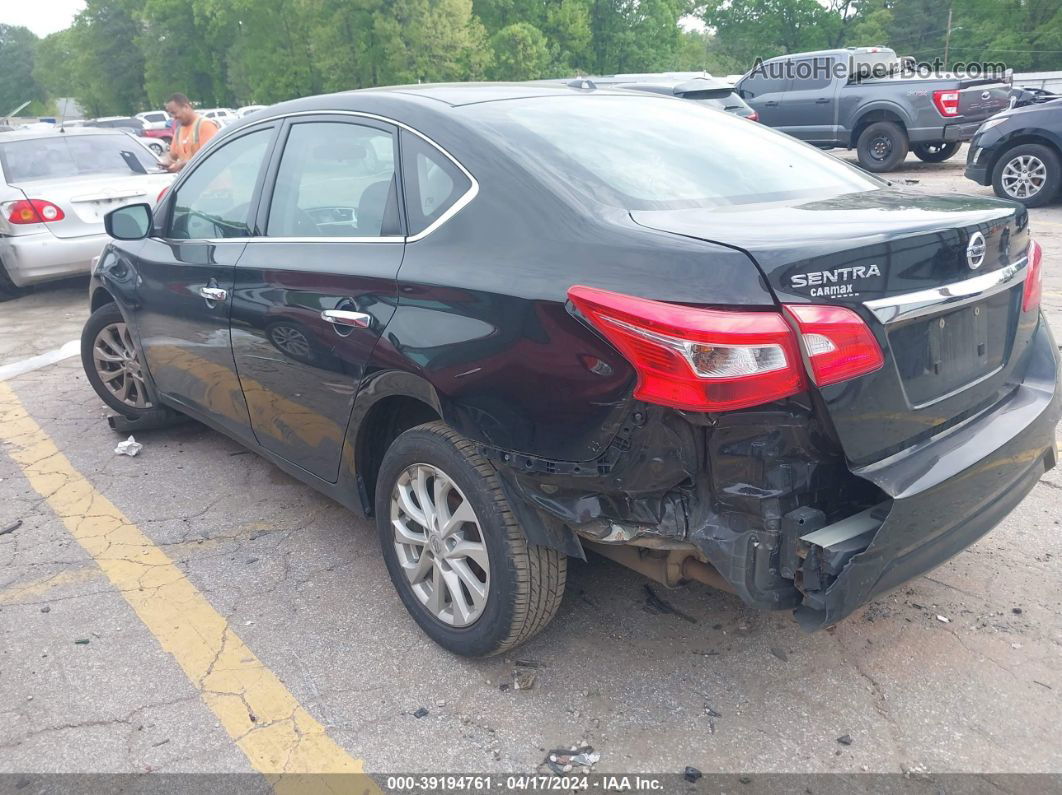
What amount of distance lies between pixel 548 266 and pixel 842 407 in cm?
81

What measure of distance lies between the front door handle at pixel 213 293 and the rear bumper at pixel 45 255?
17.2 ft

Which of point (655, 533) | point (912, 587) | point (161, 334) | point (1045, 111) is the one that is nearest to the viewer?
point (655, 533)

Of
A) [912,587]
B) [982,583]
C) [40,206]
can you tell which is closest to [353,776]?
[912,587]

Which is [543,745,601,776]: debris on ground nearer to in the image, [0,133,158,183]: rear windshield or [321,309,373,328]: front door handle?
[321,309,373,328]: front door handle

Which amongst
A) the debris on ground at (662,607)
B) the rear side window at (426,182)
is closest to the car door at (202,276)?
the rear side window at (426,182)

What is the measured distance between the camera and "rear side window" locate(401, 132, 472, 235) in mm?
2697

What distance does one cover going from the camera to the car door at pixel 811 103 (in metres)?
14.5

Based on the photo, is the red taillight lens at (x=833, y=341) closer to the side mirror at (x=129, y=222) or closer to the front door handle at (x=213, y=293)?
the front door handle at (x=213, y=293)

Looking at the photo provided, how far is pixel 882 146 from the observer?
14031 mm

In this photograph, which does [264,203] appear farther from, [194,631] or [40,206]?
[40,206]

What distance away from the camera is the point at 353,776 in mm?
2373

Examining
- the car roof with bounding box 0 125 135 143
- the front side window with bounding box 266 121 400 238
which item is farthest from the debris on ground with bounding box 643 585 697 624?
the car roof with bounding box 0 125 135 143

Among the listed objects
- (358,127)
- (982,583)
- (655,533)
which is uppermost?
(358,127)

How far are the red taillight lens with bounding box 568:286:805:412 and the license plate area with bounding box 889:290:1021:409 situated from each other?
1.08 feet
